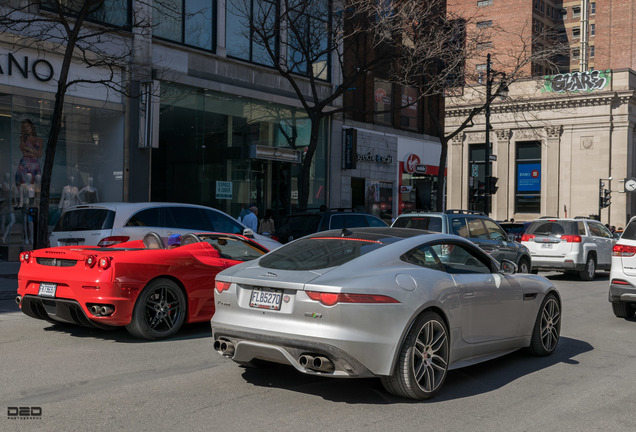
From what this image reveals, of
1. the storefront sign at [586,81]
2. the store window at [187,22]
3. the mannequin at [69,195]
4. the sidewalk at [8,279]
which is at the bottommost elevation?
the sidewalk at [8,279]

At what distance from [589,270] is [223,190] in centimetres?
1195

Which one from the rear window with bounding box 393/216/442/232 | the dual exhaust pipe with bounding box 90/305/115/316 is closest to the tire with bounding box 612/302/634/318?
the rear window with bounding box 393/216/442/232

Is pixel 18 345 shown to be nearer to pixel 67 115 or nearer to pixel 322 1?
pixel 67 115

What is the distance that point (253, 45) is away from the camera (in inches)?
924

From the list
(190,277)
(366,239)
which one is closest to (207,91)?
(190,277)

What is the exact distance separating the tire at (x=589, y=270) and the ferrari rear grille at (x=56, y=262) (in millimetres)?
14202

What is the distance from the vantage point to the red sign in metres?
31.1

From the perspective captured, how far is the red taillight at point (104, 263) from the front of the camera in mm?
7410

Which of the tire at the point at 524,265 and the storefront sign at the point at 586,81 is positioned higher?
the storefront sign at the point at 586,81

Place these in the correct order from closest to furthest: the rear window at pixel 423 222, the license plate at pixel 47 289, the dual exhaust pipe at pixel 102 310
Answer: the dual exhaust pipe at pixel 102 310
the license plate at pixel 47 289
the rear window at pixel 423 222

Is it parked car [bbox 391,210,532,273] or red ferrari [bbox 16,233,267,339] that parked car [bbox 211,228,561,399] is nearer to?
red ferrari [bbox 16,233,267,339]

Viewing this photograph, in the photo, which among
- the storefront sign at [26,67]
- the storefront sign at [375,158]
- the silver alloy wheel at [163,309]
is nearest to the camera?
the silver alloy wheel at [163,309]

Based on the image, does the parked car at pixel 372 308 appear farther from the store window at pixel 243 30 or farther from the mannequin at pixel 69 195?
the store window at pixel 243 30

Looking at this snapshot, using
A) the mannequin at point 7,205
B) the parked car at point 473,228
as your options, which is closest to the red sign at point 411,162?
the parked car at point 473,228
